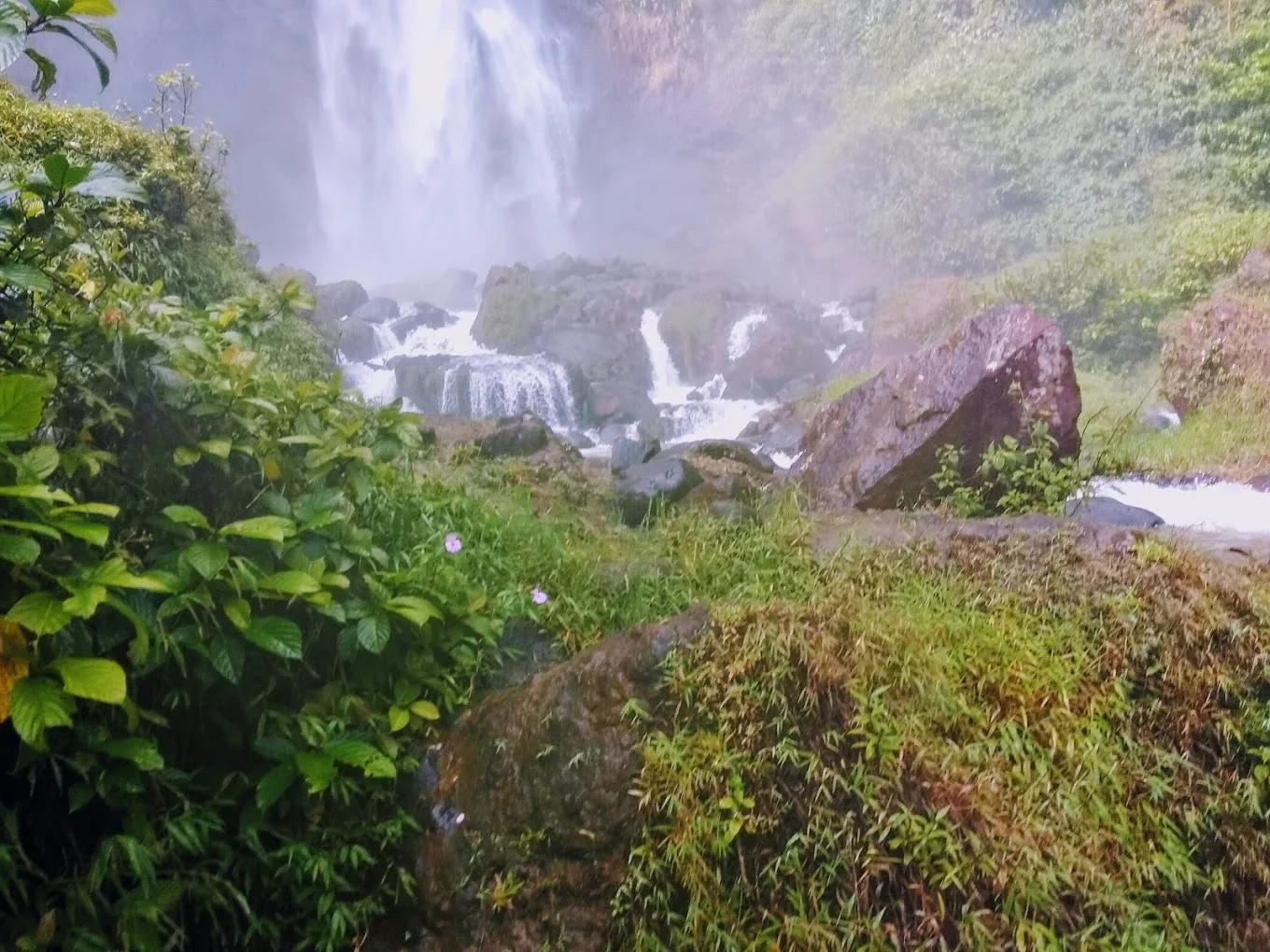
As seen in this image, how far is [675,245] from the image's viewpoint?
27141mm

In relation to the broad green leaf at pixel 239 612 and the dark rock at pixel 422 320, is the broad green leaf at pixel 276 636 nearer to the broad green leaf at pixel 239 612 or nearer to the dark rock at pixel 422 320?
the broad green leaf at pixel 239 612

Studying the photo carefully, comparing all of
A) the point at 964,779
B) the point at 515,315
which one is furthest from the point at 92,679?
the point at 515,315

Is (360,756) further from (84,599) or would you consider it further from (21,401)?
(21,401)

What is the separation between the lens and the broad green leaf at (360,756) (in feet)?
6.41

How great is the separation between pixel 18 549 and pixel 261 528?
48cm

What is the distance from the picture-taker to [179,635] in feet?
5.78

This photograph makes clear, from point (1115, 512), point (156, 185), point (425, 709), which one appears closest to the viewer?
point (425, 709)

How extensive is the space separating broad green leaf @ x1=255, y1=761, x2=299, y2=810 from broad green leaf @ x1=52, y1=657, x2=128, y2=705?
494 millimetres

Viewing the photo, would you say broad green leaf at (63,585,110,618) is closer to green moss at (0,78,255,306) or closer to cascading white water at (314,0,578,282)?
green moss at (0,78,255,306)

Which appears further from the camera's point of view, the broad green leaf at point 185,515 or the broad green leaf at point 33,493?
the broad green leaf at point 185,515

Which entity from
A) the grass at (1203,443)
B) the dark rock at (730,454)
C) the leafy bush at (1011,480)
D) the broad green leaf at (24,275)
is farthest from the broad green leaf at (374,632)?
the grass at (1203,443)

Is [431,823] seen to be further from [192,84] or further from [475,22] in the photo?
[475,22]

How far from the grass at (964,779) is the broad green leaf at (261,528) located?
1087 mm

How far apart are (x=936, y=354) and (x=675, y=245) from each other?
76.3 ft
